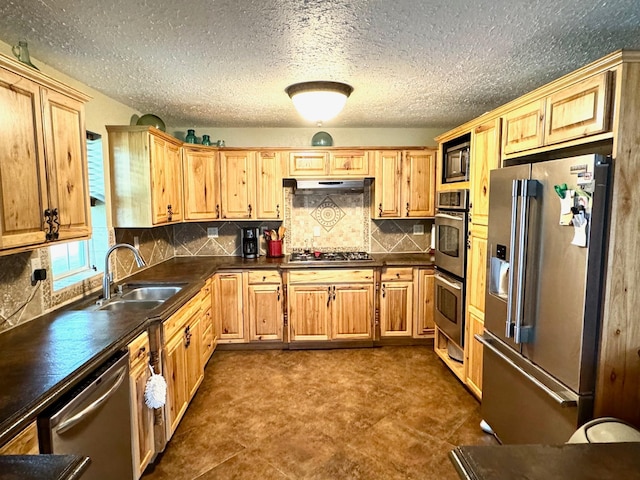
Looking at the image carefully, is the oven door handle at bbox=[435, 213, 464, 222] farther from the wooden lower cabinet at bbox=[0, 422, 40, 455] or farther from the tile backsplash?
the wooden lower cabinet at bbox=[0, 422, 40, 455]

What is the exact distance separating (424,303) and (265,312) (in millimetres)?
1670

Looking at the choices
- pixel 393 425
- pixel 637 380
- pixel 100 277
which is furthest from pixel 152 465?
pixel 637 380

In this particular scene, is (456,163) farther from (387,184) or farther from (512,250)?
(512,250)

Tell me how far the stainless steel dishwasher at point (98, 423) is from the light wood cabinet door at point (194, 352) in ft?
2.86

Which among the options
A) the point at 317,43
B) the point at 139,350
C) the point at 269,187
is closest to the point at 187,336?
the point at 139,350

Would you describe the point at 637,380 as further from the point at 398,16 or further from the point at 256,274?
the point at 256,274

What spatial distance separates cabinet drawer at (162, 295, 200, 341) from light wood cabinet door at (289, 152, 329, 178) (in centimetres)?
174

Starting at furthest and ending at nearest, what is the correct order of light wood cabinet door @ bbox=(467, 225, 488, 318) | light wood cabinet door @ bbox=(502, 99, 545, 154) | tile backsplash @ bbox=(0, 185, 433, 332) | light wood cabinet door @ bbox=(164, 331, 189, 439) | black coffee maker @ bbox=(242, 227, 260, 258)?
tile backsplash @ bbox=(0, 185, 433, 332) < black coffee maker @ bbox=(242, 227, 260, 258) < light wood cabinet door @ bbox=(467, 225, 488, 318) < light wood cabinet door @ bbox=(164, 331, 189, 439) < light wood cabinet door @ bbox=(502, 99, 545, 154)

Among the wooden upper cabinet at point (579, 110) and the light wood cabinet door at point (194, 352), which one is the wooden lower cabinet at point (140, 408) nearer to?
the light wood cabinet door at point (194, 352)

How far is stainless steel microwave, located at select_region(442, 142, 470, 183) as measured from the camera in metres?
2.90

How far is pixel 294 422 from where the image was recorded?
2.65 m

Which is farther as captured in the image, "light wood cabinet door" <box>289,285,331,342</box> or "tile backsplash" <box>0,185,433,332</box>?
"tile backsplash" <box>0,185,433,332</box>

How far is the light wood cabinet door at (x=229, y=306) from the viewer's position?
3789mm

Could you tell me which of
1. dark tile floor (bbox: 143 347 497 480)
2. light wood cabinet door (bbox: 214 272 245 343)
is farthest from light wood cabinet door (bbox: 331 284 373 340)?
light wood cabinet door (bbox: 214 272 245 343)
